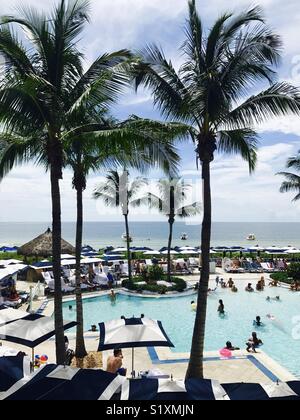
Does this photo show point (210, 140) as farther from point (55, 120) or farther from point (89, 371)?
point (89, 371)

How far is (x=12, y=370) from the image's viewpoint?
7344 mm

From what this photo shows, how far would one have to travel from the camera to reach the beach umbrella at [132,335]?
Result: 9.45 meters

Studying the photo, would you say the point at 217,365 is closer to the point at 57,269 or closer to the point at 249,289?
the point at 57,269

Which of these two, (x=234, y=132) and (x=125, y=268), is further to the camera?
(x=125, y=268)

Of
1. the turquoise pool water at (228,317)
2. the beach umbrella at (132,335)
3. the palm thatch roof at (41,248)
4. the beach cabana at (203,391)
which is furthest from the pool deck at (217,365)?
the palm thatch roof at (41,248)

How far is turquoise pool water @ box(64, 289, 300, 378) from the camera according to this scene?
48.9 ft

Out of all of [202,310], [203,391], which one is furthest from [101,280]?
[203,391]

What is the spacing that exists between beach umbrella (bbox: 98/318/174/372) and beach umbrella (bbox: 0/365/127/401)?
3094mm

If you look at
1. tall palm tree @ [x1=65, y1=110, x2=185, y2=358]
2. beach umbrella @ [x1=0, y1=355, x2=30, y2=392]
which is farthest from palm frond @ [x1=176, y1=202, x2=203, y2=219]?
beach umbrella @ [x1=0, y1=355, x2=30, y2=392]

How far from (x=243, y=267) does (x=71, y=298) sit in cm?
1786

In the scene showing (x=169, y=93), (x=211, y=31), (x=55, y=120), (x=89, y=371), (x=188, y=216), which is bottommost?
(x=89, y=371)

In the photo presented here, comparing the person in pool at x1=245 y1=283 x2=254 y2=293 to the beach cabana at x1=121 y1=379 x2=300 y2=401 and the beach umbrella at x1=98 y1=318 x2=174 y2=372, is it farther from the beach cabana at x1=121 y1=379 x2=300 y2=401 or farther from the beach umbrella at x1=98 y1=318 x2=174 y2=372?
the beach cabana at x1=121 y1=379 x2=300 y2=401

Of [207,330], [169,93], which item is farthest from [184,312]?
[169,93]

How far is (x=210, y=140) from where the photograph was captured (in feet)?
32.1
